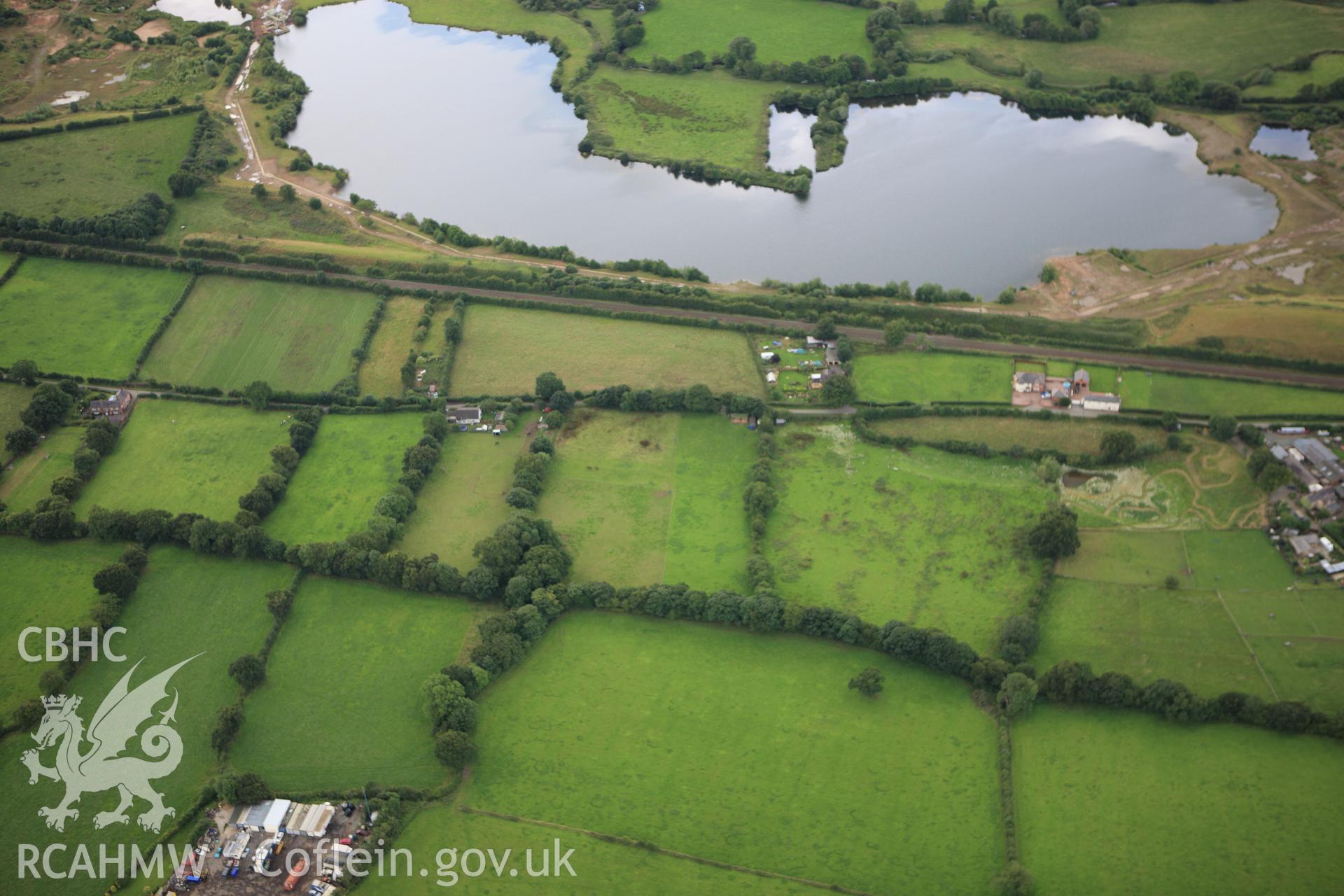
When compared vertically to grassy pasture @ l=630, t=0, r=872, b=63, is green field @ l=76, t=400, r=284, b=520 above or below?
A: below

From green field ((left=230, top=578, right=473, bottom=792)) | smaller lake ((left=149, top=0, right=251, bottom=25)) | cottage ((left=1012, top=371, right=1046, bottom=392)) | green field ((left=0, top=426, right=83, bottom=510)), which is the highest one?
smaller lake ((left=149, top=0, right=251, bottom=25))

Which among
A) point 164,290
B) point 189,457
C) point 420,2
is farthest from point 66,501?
point 420,2

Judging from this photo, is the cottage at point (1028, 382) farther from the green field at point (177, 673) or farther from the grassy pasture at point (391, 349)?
the green field at point (177, 673)

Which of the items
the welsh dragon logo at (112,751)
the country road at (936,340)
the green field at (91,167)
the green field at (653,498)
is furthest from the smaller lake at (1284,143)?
the green field at (91,167)

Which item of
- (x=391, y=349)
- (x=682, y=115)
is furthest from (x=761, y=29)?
(x=391, y=349)

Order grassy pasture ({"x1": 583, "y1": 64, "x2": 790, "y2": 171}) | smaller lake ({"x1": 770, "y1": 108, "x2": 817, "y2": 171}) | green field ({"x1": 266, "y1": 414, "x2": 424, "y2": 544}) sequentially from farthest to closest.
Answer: grassy pasture ({"x1": 583, "y1": 64, "x2": 790, "y2": 171}), smaller lake ({"x1": 770, "y1": 108, "x2": 817, "y2": 171}), green field ({"x1": 266, "y1": 414, "x2": 424, "y2": 544})

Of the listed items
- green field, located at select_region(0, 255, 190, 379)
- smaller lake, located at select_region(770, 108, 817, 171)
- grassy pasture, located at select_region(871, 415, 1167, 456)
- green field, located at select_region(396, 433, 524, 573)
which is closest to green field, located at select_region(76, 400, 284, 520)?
green field, located at select_region(0, 255, 190, 379)

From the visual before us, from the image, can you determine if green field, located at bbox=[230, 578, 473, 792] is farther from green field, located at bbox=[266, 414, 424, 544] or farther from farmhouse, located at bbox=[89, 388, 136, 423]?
farmhouse, located at bbox=[89, 388, 136, 423]
